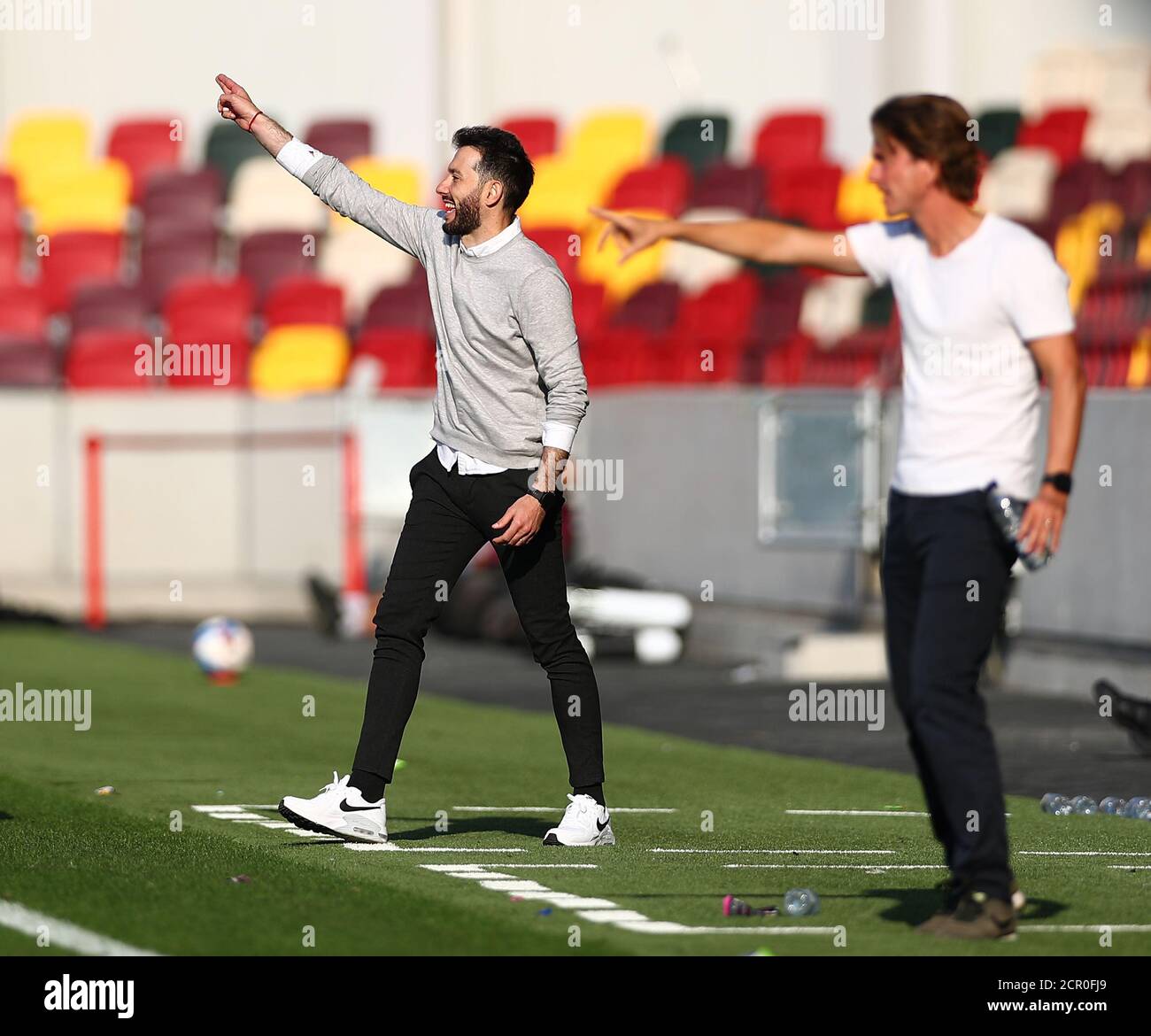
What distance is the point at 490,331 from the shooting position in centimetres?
781

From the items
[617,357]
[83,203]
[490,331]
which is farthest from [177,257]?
[490,331]

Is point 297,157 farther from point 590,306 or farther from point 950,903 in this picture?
point 590,306

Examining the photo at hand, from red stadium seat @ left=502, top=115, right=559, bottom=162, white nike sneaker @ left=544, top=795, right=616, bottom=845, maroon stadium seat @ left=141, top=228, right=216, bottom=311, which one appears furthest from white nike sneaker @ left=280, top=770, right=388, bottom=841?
red stadium seat @ left=502, top=115, right=559, bottom=162

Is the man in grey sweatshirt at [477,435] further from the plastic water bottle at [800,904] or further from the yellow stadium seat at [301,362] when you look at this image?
the yellow stadium seat at [301,362]

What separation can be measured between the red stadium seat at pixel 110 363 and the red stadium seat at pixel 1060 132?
8683mm

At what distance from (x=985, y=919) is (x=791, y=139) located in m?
21.9

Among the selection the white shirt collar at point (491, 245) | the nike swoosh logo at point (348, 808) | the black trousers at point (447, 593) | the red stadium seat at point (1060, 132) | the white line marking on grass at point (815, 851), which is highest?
the red stadium seat at point (1060, 132)

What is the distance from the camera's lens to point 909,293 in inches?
249

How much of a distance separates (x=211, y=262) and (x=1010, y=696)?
45.3 ft

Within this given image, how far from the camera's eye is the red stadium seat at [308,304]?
23922 millimetres

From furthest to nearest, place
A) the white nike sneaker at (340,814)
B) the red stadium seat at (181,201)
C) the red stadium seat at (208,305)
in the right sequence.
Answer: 1. the red stadium seat at (181,201)
2. the red stadium seat at (208,305)
3. the white nike sneaker at (340,814)

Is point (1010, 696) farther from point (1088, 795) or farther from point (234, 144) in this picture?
point (234, 144)

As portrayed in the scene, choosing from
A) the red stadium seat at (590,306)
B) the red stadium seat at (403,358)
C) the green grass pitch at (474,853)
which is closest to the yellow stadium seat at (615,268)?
the red stadium seat at (590,306)

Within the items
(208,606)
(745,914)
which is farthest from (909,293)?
(208,606)
